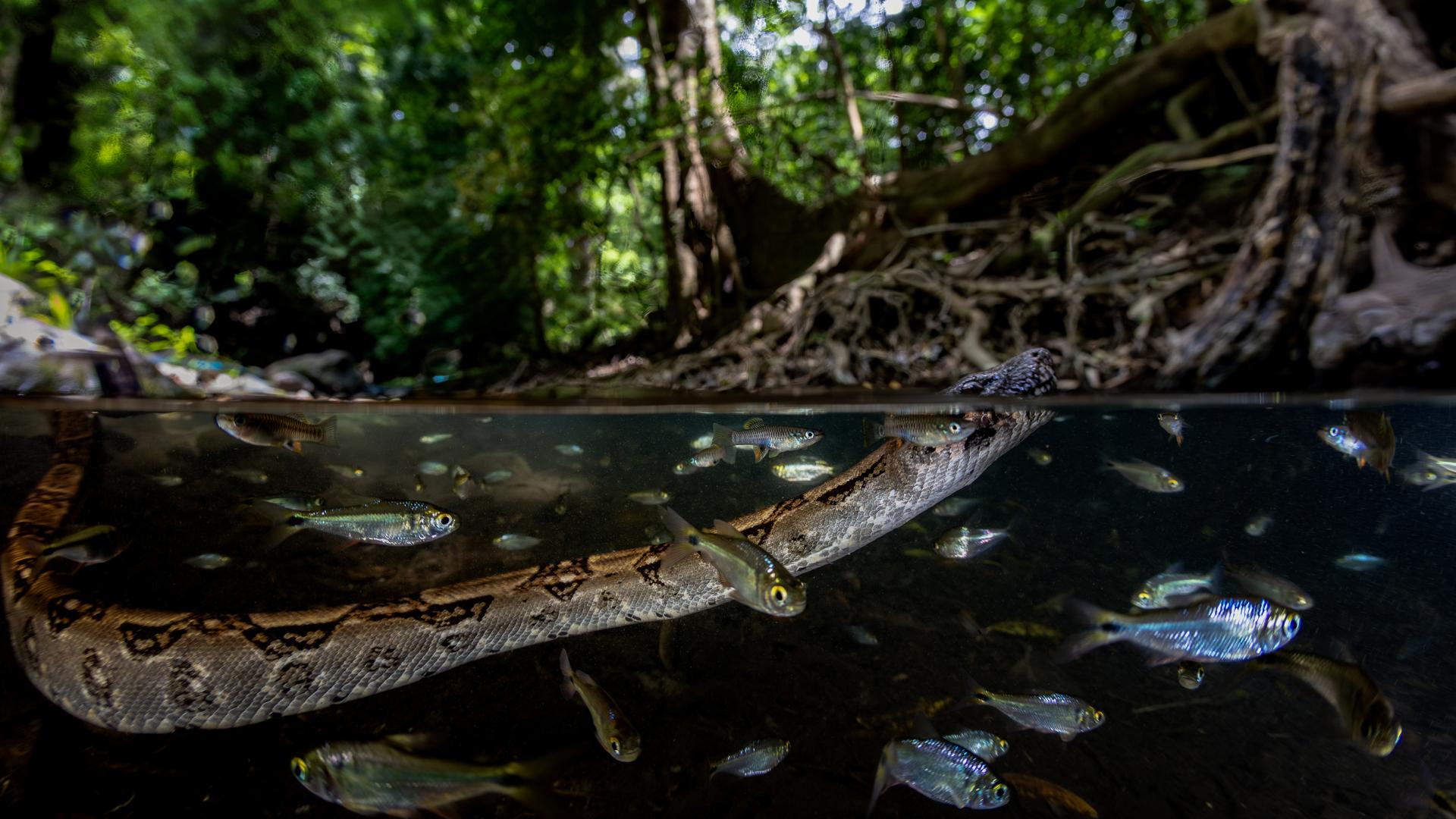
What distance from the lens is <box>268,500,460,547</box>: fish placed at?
3.13m

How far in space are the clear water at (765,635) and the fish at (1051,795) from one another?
0.06 m

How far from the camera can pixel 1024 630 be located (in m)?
5.00

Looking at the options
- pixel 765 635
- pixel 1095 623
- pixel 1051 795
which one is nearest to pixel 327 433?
pixel 765 635

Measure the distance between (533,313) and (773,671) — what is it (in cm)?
301

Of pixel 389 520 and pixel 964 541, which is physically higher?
pixel 389 520

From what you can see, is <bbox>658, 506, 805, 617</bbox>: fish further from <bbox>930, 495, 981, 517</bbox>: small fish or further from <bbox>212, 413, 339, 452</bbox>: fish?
<bbox>930, 495, 981, 517</bbox>: small fish

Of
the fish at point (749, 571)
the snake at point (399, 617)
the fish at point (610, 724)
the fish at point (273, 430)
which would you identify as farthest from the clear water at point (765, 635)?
the fish at point (273, 430)

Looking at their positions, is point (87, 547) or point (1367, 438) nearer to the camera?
point (87, 547)

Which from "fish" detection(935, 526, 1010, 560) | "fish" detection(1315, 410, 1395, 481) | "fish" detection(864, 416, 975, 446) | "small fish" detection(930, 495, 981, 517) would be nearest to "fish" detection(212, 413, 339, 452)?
"fish" detection(864, 416, 975, 446)

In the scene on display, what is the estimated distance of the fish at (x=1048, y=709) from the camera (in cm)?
283

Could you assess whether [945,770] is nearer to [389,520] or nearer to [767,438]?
[767,438]

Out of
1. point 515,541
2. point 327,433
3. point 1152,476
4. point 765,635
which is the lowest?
point 765,635

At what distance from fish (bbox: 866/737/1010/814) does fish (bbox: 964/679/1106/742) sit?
1.13ft

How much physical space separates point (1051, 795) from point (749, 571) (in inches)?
98.1
